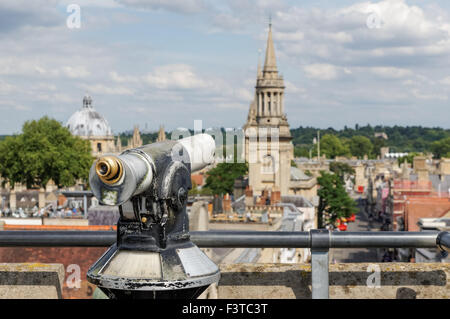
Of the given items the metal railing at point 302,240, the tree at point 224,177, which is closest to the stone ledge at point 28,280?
the metal railing at point 302,240

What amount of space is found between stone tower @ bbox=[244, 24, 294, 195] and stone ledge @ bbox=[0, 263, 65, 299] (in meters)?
85.6

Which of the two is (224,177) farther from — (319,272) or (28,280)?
(319,272)

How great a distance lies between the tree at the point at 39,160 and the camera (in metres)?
89.7

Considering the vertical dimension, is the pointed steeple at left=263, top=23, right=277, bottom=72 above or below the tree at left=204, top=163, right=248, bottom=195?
above

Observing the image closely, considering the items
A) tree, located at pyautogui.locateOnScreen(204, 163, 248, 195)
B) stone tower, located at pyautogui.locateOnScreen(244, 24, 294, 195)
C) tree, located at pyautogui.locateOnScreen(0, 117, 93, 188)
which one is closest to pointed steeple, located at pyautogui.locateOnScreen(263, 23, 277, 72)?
stone tower, located at pyautogui.locateOnScreen(244, 24, 294, 195)

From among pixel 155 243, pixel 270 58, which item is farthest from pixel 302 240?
pixel 270 58

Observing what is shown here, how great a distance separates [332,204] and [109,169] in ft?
286

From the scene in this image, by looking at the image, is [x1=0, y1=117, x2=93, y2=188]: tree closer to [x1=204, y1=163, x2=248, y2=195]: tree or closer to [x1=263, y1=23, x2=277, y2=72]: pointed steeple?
[x1=204, y1=163, x2=248, y2=195]: tree

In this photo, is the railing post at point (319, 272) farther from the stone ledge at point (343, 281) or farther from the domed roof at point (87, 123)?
the domed roof at point (87, 123)

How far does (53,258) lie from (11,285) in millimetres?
16482

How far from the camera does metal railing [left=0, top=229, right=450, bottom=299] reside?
18.4 feet

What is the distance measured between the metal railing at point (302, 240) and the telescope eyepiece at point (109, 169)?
2.19 metres

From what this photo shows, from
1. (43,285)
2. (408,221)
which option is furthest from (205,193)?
(43,285)

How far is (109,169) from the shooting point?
12.0 ft
